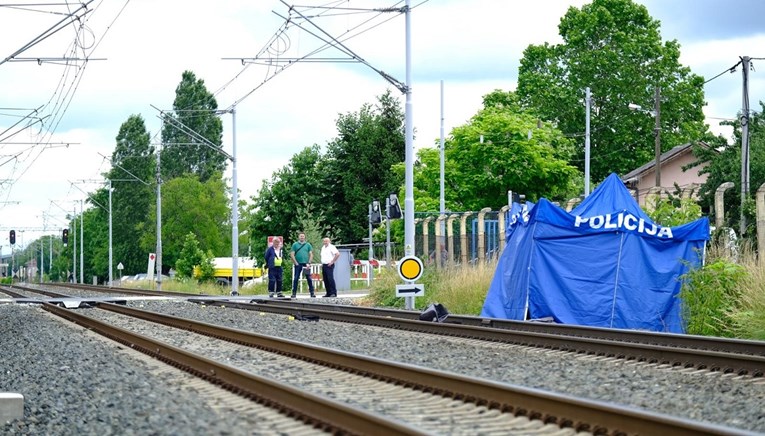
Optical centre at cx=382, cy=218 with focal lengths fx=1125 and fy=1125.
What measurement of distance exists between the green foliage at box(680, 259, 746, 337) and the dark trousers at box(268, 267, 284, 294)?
1799 centimetres

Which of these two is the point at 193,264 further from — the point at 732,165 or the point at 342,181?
the point at 732,165

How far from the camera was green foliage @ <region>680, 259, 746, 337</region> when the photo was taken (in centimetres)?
1633

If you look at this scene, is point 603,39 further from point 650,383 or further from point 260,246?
point 650,383

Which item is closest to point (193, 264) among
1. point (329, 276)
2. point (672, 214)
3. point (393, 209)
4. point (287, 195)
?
point (287, 195)

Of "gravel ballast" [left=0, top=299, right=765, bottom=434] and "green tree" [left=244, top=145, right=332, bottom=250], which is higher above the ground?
"green tree" [left=244, top=145, right=332, bottom=250]

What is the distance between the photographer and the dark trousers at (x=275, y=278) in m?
33.7

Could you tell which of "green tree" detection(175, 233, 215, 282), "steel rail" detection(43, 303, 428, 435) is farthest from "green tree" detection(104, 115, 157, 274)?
"steel rail" detection(43, 303, 428, 435)

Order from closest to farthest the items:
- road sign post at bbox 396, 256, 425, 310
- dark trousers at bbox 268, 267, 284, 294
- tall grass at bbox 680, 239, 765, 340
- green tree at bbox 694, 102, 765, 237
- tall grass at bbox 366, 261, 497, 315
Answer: tall grass at bbox 680, 239, 765, 340
road sign post at bbox 396, 256, 425, 310
tall grass at bbox 366, 261, 497, 315
green tree at bbox 694, 102, 765, 237
dark trousers at bbox 268, 267, 284, 294

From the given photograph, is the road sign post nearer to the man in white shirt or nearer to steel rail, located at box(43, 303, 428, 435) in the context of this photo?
steel rail, located at box(43, 303, 428, 435)

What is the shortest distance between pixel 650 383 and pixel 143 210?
10461cm

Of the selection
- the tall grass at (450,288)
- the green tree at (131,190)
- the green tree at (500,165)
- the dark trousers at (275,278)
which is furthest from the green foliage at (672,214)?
the green tree at (131,190)

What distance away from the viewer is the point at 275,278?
111 feet

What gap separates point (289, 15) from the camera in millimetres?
24953

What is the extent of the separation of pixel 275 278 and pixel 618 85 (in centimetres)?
4417
